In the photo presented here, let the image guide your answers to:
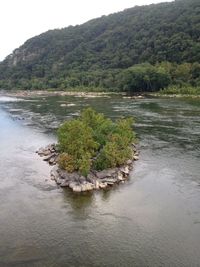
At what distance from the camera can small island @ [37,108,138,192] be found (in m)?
30.6

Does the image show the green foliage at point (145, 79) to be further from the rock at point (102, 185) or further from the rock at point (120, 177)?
the rock at point (102, 185)

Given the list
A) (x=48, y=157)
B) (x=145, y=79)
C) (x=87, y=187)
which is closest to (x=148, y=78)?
(x=145, y=79)

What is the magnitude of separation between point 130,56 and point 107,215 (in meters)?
131

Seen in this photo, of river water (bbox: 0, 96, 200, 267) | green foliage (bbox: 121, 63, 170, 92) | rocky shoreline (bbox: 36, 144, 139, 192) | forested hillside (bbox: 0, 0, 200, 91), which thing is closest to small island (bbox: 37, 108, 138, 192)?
rocky shoreline (bbox: 36, 144, 139, 192)

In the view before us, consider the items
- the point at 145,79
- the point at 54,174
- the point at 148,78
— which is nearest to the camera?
the point at 54,174

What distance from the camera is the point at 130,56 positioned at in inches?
5955

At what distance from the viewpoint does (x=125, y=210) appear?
2611 centimetres

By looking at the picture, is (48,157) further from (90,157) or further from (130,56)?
(130,56)

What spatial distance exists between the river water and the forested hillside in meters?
76.0

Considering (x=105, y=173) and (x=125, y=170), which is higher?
(x=105, y=173)

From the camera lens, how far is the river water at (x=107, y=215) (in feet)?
67.2

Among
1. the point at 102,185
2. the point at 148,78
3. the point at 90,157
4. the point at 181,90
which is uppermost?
the point at 148,78

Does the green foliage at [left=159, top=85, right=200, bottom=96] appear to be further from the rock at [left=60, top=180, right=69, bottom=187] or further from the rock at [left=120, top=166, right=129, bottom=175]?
the rock at [left=60, top=180, right=69, bottom=187]

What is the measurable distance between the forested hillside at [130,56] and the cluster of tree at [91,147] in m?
77.0
